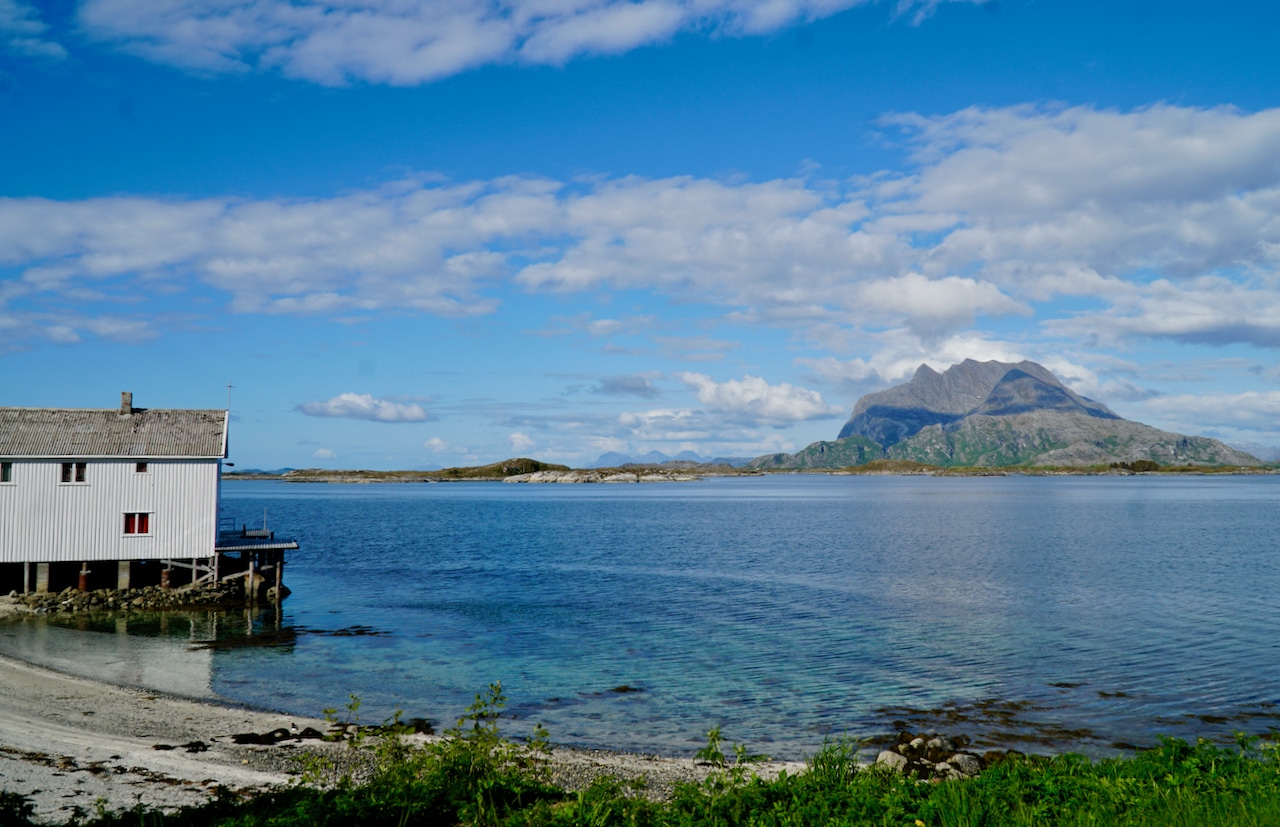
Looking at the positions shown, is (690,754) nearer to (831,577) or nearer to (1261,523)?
(831,577)

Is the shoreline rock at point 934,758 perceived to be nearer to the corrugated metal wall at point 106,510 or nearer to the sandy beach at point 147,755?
the sandy beach at point 147,755

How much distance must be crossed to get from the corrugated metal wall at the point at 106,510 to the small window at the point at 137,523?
215 millimetres

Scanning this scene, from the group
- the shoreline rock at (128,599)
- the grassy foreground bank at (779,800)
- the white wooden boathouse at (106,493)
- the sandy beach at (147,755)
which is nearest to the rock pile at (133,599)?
the shoreline rock at (128,599)

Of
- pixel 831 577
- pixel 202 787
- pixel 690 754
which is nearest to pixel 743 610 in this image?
pixel 831 577

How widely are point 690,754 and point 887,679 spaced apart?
1101 centimetres

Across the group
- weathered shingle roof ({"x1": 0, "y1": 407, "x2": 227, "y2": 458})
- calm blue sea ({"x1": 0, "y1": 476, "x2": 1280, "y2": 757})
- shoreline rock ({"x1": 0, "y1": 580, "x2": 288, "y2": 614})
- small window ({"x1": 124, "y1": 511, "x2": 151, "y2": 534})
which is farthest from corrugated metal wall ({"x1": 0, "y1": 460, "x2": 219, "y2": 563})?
calm blue sea ({"x1": 0, "y1": 476, "x2": 1280, "y2": 757})

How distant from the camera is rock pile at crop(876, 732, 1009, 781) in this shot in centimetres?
1883

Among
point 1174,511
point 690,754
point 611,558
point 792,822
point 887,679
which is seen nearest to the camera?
point 792,822

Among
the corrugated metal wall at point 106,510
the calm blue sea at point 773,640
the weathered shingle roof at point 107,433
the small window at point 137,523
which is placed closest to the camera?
the calm blue sea at point 773,640

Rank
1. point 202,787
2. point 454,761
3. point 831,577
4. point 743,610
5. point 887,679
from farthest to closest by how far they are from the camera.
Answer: point 831,577 < point 743,610 < point 887,679 < point 202,787 < point 454,761

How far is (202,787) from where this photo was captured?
1770 centimetres

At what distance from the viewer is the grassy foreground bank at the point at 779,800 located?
11289mm

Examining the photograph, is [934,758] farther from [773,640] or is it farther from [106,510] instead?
[106,510]

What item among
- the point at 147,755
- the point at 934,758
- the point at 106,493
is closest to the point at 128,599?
the point at 106,493
